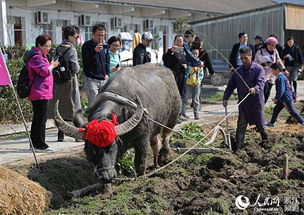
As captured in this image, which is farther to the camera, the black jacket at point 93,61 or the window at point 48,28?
the window at point 48,28

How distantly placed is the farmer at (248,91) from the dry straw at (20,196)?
391 centimetres

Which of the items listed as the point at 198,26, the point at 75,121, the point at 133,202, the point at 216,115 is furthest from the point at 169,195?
the point at 198,26

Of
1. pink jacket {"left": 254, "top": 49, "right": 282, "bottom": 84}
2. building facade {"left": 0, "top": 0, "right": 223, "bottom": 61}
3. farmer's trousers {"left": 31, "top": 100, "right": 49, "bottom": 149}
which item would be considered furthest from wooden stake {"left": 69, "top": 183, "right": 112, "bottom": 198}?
building facade {"left": 0, "top": 0, "right": 223, "bottom": 61}

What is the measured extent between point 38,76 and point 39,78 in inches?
1.4

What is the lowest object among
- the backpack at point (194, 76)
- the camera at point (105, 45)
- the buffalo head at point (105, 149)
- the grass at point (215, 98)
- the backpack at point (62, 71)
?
the grass at point (215, 98)

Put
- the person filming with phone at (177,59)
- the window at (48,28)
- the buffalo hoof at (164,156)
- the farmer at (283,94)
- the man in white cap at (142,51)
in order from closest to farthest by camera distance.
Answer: the buffalo hoof at (164,156)
the man in white cap at (142,51)
the farmer at (283,94)
the person filming with phone at (177,59)
the window at (48,28)

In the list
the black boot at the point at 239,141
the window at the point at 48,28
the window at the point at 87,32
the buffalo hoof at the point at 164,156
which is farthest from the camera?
the window at the point at 87,32

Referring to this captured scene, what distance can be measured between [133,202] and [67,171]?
5.12 feet

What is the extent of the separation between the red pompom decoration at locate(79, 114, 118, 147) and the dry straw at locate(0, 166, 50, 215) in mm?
893

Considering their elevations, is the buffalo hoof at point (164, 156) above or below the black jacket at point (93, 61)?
below

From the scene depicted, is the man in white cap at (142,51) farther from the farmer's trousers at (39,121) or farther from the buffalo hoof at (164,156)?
the farmer's trousers at (39,121)

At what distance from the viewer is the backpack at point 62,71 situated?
7.99 meters

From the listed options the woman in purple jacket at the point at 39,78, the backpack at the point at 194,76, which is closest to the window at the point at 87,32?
the backpack at the point at 194,76

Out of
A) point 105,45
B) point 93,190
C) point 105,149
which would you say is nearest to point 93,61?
point 105,45
